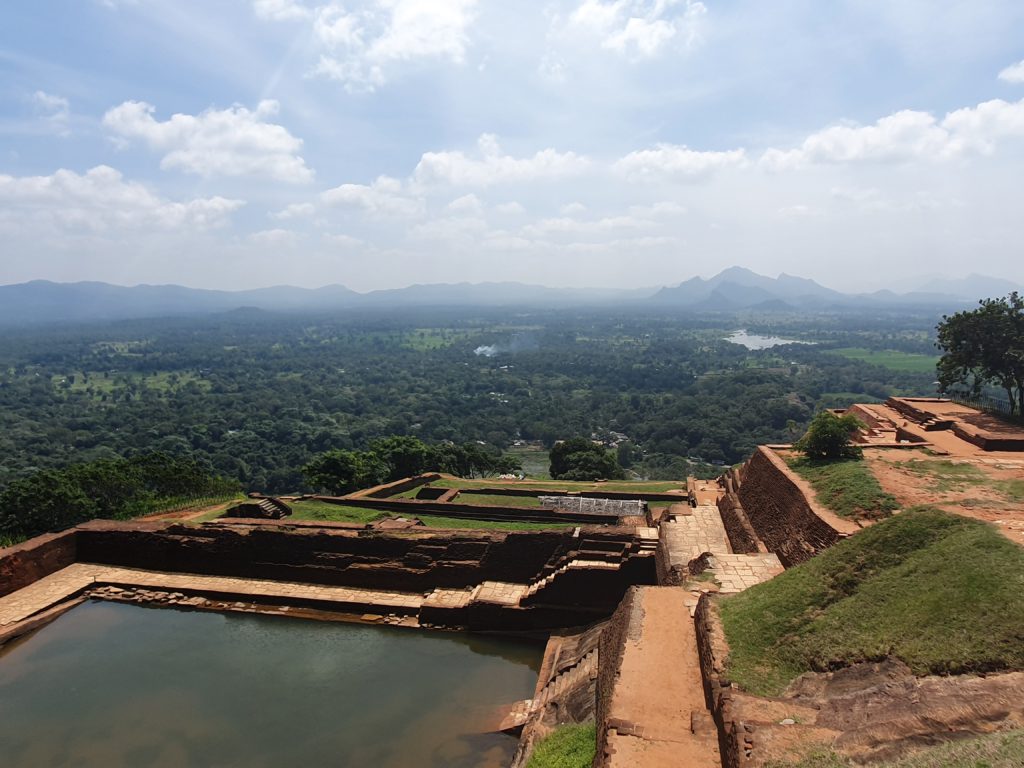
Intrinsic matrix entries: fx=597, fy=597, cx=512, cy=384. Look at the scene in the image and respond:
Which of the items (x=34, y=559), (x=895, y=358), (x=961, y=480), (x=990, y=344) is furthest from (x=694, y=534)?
(x=895, y=358)

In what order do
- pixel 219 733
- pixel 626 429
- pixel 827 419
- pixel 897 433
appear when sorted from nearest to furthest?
pixel 219 733 → pixel 827 419 → pixel 897 433 → pixel 626 429

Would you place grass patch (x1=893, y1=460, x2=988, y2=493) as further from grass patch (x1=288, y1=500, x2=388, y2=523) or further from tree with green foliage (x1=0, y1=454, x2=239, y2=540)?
tree with green foliage (x1=0, y1=454, x2=239, y2=540)

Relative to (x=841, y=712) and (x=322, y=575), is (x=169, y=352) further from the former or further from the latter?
(x=841, y=712)

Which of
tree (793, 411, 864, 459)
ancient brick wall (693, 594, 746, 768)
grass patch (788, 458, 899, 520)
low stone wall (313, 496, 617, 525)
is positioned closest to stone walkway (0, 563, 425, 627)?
low stone wall (313, 496, 617, 525)

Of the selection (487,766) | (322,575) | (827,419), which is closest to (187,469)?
(322,575)

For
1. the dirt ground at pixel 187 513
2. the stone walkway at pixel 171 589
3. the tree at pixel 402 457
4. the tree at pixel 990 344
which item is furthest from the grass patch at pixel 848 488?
the dirt ground at pixel 187 513

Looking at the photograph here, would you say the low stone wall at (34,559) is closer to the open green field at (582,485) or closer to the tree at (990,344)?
the open green field at (582,485)
